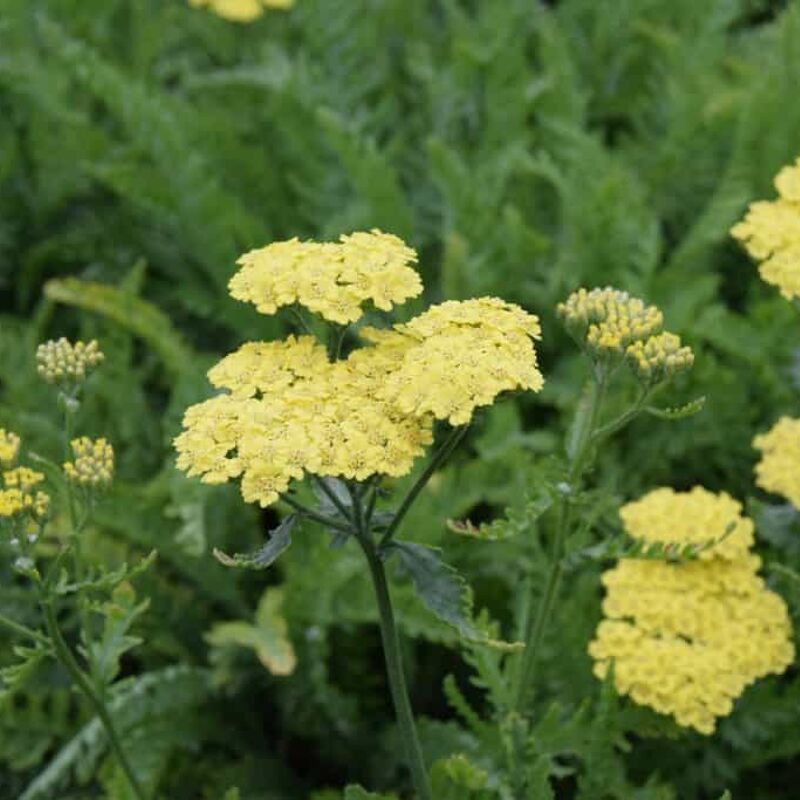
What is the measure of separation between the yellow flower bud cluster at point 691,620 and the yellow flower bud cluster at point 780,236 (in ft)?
1.29

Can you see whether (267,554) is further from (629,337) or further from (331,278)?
(629,337)

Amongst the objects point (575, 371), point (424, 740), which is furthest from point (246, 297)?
point (575, 371)

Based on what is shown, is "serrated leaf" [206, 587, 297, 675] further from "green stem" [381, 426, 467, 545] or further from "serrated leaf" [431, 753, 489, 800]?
"green stem" [381, 426, 467, 545]

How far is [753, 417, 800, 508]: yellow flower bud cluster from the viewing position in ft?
7.10

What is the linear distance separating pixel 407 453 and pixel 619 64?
2.89m

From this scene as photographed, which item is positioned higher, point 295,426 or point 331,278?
point 331,278

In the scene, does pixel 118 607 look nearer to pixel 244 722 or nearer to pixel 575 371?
pixel 244 722

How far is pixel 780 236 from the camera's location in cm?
208

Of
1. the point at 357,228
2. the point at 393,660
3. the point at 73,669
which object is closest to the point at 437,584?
the point at 393,660

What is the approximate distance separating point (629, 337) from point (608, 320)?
4cm

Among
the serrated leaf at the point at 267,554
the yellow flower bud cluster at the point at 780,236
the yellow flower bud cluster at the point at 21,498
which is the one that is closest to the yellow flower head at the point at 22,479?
the yellow flower bud cluster at the point at 21,498

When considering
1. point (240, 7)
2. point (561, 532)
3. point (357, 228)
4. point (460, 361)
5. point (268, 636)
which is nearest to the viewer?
point (460, 361)

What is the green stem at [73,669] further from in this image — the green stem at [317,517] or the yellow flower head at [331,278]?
the yellow flower head at [331,278]

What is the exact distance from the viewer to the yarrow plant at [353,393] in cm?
152
